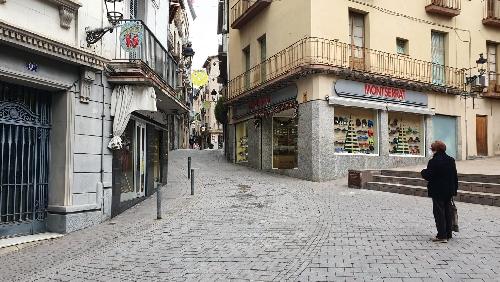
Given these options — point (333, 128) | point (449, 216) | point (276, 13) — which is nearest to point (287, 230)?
point (449, 216)

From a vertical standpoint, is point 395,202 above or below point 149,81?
below

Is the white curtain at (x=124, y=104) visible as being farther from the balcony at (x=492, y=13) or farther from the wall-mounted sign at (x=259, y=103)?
the balcony at (x=492, y=13)

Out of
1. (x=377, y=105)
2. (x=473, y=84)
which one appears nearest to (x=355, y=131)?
(x=377, y=105)

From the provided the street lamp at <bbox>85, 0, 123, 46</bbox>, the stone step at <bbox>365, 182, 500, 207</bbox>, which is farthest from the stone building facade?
the street lamp at <bbox>85, 0, 123, 46</bbox>

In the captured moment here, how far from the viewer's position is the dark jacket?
6801 mm

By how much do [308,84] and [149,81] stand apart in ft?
25.6

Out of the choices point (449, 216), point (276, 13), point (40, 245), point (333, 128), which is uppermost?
point (276, 13)

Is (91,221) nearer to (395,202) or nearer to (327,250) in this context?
(327,250)

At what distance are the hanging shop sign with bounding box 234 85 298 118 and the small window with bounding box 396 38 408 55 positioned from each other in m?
5.45

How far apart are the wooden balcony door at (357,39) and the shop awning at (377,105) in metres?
1.58

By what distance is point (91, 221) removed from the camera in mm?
8945

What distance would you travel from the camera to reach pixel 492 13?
68.9 feet

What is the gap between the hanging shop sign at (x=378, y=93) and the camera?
1598 centimetres

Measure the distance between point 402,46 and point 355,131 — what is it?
4.98 m
